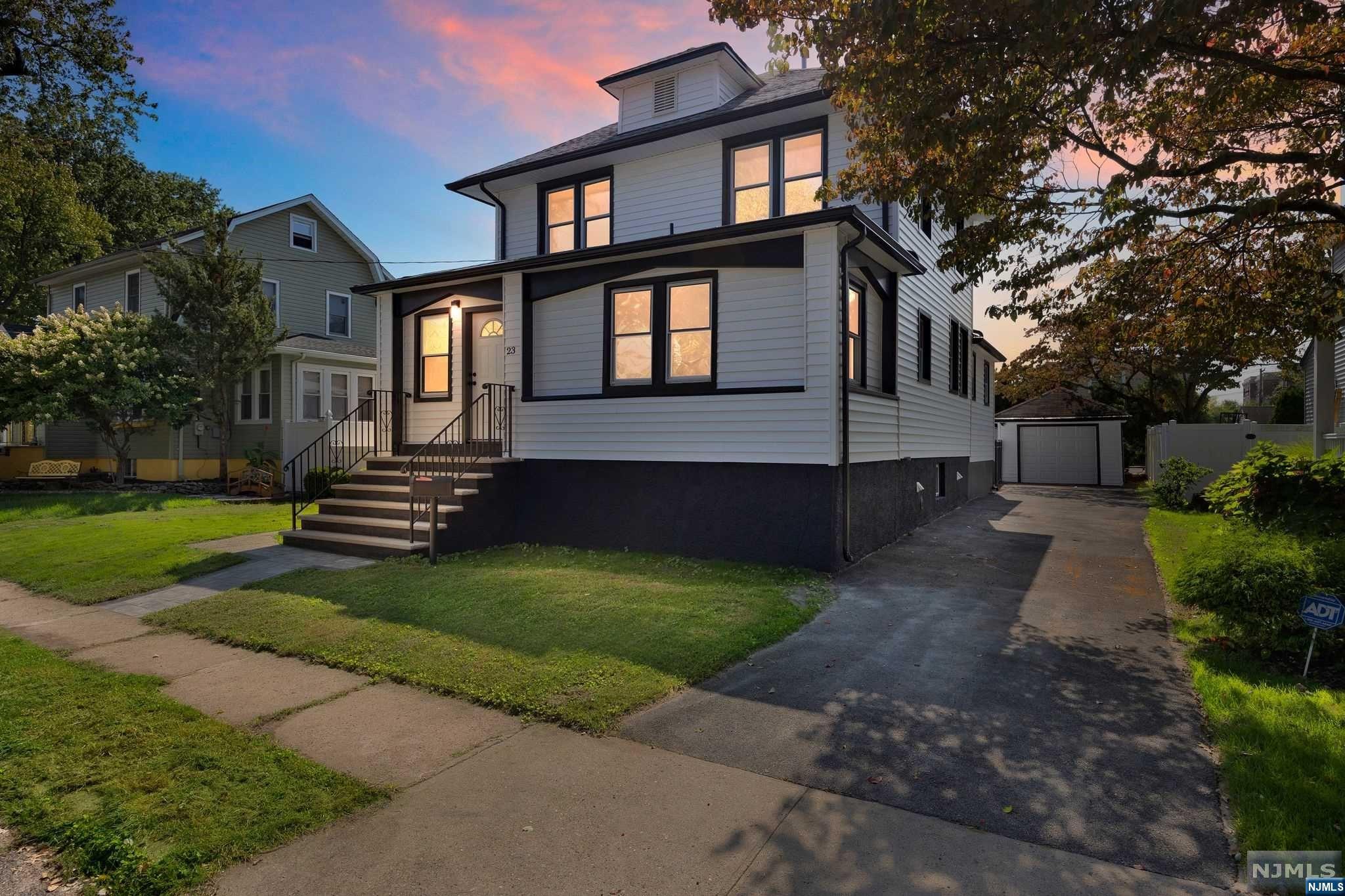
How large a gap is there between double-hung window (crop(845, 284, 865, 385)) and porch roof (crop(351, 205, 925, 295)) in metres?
0.61

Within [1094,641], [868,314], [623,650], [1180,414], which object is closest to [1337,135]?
[868,314]

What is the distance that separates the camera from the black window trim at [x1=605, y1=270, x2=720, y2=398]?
915 centimetres

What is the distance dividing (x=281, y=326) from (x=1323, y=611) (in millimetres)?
24031

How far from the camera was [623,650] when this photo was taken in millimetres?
5262

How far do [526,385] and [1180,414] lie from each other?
31124 millimetres

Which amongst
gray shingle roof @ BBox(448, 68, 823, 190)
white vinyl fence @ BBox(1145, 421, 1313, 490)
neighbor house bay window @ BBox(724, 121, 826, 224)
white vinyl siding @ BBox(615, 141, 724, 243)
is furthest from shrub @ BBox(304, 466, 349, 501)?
white vinyl fence @ BBox(1145, 421, 1313, 490)

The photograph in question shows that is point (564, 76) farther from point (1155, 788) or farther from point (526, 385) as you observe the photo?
point (1155, 788)

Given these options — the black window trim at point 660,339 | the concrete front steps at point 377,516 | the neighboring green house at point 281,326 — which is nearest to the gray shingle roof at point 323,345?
the neighboring green house at point 281,326

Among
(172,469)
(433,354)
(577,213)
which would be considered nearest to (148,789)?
(433,354)

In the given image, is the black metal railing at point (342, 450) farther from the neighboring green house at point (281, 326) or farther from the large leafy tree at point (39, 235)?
the large leafy tree at point (39, 235)

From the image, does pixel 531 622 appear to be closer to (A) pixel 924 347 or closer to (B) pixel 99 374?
(A) pixel 924 347

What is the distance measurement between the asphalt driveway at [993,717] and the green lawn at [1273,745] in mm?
113

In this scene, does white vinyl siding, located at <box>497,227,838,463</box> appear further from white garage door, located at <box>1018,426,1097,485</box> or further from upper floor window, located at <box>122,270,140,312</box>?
white garage door, located at <box>1018,426,1097,485</box>

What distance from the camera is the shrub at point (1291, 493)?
6752mm
